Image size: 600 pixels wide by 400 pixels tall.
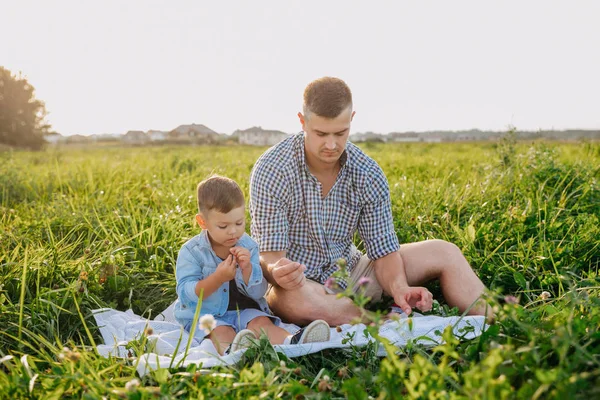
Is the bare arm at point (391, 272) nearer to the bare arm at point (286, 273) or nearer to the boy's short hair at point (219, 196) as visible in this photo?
the bare arm at point (286, 273)

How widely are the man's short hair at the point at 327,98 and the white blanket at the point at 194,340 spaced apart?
114 centimetres

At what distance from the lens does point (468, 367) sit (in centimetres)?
209

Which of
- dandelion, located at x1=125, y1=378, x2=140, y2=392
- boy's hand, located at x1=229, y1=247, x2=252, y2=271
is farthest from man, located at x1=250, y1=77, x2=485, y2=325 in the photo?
dandelion, located at x1=125, y1=378, x2=140, y2=392

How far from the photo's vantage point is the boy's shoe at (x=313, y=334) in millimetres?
2650

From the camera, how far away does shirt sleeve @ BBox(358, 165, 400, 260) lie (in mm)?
3355

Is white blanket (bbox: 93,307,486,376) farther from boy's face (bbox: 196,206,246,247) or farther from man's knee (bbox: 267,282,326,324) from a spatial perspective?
boy's face (bbox: 196,206,246,247)

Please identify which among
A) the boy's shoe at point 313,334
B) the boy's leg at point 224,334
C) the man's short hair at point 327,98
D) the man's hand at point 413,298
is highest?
the man's short hair at point 327,98

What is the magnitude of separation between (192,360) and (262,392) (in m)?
0.54

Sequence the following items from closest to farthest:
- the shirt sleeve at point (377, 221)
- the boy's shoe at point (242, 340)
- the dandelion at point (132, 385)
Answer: the dandelion at point (132, 385), the boy's shoe at point (242, 340), the shirt sleeve at point (377, 221)

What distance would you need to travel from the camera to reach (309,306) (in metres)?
3.09

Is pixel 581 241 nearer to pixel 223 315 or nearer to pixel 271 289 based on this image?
pixel 271 289

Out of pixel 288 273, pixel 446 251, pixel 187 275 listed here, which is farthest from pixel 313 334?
pixel 446 251

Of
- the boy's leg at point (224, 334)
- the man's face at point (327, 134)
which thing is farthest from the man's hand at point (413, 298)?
the boy's leg at point (224, 334)

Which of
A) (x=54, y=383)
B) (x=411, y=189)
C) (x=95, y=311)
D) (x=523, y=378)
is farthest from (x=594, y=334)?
(x=411, y=189)
